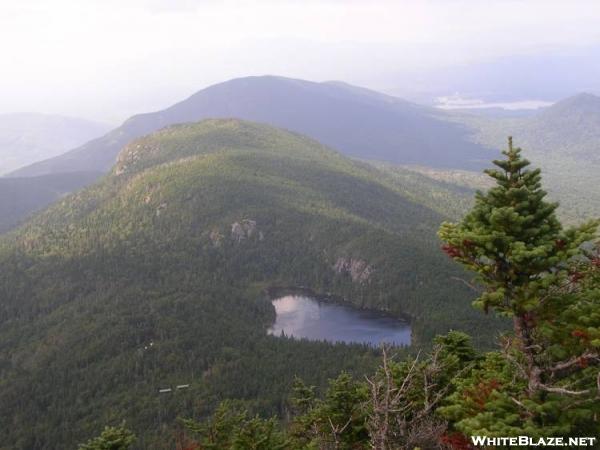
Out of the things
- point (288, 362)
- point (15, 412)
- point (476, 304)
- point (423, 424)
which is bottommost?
point (15, 412)

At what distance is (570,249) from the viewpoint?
2797 centimetres

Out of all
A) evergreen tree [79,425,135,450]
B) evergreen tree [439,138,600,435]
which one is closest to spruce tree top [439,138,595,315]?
evergreen tree [439,138,600,435]

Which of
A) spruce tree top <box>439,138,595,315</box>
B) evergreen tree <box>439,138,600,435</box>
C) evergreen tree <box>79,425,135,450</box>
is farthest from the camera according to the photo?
evergreen tree <box>79,425,135,450</box>

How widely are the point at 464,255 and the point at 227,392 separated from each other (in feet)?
513

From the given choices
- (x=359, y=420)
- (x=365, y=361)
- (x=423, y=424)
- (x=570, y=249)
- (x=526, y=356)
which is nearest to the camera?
(x=570, y=249)

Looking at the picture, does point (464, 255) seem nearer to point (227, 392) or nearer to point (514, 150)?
point (514, 150)

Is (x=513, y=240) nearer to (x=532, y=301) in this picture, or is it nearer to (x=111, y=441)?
(x=532, y=301)

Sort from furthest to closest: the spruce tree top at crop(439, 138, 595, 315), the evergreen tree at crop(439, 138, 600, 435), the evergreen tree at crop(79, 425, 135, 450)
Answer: the evergreen tree at crop(79, 425, 135, 450) → the spruce tree top at crop(439, 138, 595, 315) → the evergreen tree at crop(439, 138, 600, 435)

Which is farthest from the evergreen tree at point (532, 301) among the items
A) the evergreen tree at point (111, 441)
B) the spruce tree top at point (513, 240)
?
the evergreen tree at point (111, 441)

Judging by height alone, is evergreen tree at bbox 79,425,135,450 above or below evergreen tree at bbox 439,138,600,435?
below

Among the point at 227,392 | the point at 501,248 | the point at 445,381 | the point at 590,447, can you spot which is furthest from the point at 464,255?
the point at 227,392

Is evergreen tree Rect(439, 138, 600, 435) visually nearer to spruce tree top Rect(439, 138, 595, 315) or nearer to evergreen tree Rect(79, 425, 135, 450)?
spruce tree top Rect(439, 138, 595, 315)

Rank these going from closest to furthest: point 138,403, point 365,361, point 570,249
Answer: point 570,249 < point 138,403 < point 365,361

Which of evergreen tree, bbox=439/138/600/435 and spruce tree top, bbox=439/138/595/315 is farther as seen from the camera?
spruce tree top, bbox=439/138/595/315
